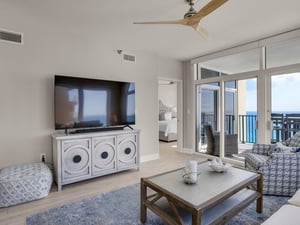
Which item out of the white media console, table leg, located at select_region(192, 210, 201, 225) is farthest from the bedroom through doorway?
table leg, located at select_region(192, 210, 201, 225)

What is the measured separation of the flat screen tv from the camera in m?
3.00

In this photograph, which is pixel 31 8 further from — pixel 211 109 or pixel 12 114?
pixel 211 109

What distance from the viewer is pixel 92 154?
122 inches

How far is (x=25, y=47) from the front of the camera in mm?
2916

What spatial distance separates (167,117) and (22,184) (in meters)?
5.98

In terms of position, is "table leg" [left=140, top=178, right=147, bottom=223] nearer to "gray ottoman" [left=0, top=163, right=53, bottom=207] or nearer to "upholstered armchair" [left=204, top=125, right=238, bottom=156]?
"gray ottoman" [left=0, top=163, right=53, bottom=207]

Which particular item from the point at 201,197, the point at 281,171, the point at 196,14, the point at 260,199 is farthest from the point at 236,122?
the point at 201,197

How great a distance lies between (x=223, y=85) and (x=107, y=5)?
310 centimetres

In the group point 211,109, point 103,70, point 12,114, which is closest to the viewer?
point 12,114

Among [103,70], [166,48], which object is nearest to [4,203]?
[103,70]

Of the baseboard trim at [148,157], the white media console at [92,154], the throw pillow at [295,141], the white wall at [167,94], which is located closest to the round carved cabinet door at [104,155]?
the white media console at [92,154]

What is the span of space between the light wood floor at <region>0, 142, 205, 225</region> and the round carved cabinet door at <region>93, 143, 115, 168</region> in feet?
0.98

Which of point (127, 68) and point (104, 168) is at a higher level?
point (127, 68)

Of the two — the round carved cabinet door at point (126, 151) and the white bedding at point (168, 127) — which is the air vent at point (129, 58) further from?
the white bedding at point (168, 127)
